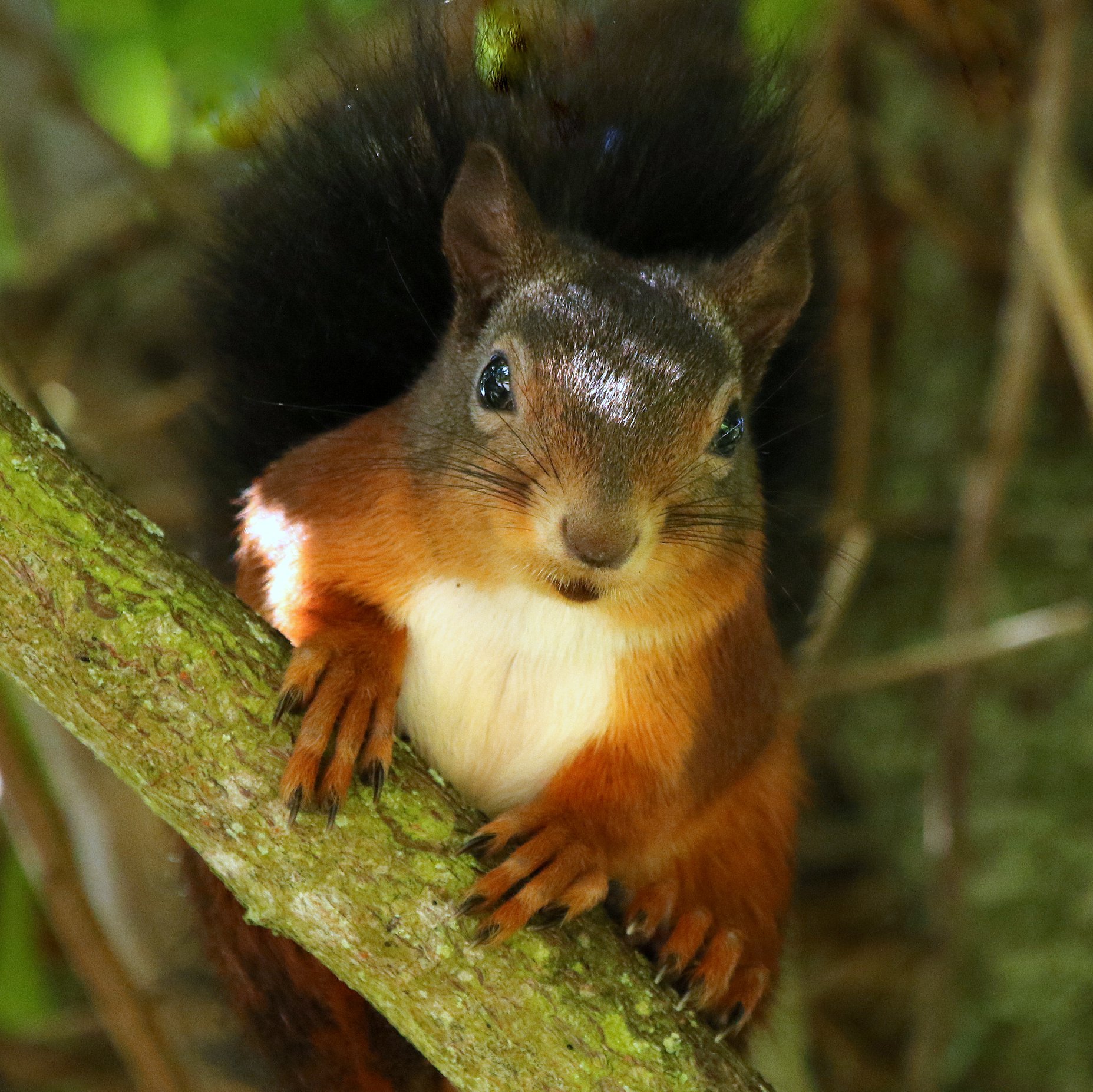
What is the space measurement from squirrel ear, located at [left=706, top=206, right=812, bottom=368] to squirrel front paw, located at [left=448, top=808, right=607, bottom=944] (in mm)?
678

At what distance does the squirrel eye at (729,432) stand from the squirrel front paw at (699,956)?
1.79ft

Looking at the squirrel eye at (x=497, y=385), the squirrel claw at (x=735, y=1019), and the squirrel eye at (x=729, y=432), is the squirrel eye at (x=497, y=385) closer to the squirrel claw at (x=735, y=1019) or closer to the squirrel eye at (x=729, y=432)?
the squirrel eye at (x=729, y=432)

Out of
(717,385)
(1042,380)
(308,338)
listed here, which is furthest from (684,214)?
(1042,380)

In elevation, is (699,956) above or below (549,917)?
above

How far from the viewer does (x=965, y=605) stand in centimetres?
259

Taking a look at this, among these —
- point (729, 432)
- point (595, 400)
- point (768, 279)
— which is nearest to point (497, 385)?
point (595, 400)

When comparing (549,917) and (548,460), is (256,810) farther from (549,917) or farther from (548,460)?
(548,460)

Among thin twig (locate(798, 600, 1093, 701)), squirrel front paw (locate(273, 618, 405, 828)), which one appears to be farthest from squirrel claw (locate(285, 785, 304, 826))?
thin twig (locate(798, 600, 1093, 701))

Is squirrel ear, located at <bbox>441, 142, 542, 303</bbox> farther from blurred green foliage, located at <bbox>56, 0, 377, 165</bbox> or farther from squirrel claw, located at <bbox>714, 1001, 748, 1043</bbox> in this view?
squirrel claw, located at <bbox>714, 1001, 748, 1043</bbox>

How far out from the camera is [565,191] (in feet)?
5.99

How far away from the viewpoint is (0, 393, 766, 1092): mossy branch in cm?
127

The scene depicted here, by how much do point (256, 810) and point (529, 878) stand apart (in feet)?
0.97

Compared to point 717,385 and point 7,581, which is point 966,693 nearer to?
point 717,385

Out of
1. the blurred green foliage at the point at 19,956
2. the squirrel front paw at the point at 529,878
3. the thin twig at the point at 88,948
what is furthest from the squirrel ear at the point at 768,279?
the blurred green foliage at the point at 19,956
